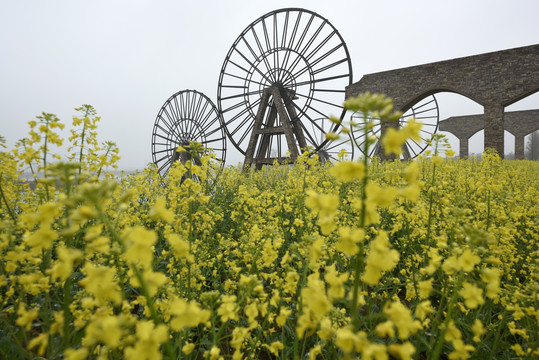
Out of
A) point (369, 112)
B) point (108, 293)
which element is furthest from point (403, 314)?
point (108, 293)

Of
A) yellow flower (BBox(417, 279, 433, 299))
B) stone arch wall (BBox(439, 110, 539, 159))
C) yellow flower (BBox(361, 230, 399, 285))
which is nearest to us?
yellow flower (BBox(361, 230, 399, 285))

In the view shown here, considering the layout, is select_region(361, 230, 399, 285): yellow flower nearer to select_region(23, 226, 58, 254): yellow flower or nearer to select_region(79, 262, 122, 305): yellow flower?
select_region(79, 262, 122, 305): yellow flower

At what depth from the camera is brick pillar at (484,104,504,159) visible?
9.79m

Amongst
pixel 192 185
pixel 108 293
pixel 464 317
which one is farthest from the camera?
pixel 464 317

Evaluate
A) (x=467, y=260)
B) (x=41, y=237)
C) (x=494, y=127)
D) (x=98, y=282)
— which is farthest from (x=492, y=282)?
(x=494, y=127)

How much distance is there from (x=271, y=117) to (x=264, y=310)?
10.8 m

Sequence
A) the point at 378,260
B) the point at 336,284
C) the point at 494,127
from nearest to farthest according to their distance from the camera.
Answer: the point at 378,260, the point at 336,284, the point at 494,127

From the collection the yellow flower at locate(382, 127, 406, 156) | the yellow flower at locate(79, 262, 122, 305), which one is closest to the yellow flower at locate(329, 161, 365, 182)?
the yellow flower at locate(382, 127, 406, 156)

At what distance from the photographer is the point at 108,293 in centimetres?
70

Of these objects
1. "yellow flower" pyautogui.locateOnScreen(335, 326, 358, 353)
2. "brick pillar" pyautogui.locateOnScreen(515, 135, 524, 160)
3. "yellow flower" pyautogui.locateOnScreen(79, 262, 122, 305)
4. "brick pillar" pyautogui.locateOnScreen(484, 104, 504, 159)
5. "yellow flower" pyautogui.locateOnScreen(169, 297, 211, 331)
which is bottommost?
"yellow flower" pyautogui.locateOnScreen(335, 326, 358, 353)

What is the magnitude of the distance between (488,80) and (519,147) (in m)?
23.7

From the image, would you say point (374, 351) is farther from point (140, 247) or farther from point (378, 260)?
point (140, 247)

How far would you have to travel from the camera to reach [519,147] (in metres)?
26.7

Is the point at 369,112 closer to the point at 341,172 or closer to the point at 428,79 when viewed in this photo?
the point at 341,172
